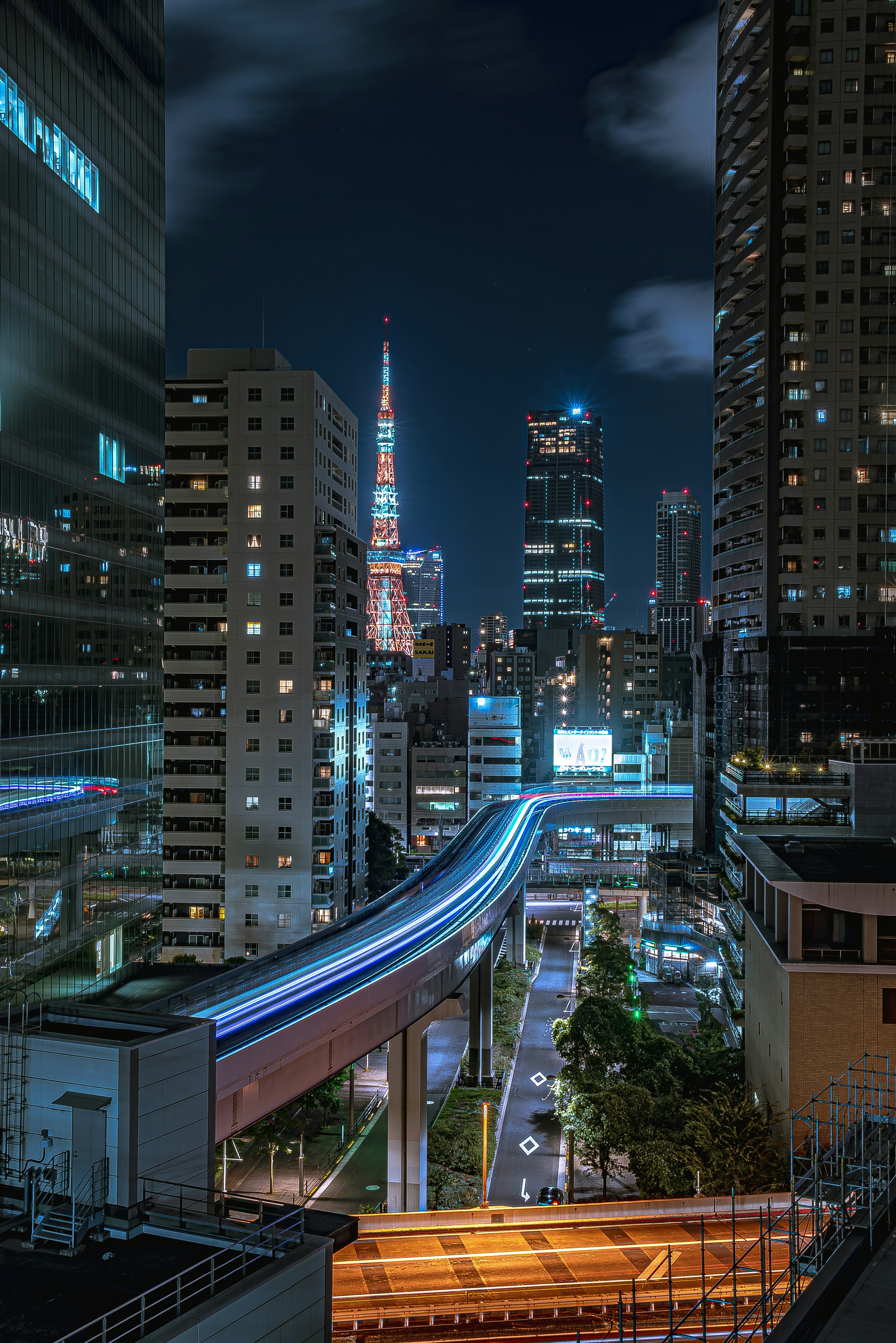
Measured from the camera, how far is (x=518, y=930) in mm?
65000

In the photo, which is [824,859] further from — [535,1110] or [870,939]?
[535,1110]

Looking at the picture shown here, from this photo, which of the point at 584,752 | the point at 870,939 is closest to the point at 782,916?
the point at 870,939

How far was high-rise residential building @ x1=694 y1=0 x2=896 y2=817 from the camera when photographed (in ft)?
189

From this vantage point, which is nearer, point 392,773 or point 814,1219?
point 814,1219

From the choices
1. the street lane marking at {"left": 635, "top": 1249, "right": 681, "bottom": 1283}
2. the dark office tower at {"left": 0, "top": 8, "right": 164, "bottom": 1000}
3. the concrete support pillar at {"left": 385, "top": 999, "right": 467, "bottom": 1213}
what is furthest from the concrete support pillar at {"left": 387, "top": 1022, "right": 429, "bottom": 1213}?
the street lane marking at {"left": 635, "top": 1249, "right": 681, "bottom": 1283}

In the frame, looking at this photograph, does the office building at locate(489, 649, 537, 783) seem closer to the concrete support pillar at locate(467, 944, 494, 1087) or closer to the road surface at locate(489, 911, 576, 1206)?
the road surface at locate(489, 911, 576, 1206)

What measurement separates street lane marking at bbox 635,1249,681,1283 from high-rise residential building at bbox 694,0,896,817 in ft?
119

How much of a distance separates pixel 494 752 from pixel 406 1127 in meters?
65.9

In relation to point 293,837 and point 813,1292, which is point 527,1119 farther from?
point 813,1292

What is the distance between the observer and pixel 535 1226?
27359 mm

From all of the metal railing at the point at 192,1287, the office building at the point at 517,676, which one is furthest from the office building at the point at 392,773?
the metal railing at the point at 192,1287

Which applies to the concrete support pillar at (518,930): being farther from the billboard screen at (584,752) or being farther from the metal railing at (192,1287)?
the metal railing at (192,1287)

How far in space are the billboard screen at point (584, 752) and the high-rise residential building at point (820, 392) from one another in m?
50.5

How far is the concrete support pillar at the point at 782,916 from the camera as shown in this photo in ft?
98.3
